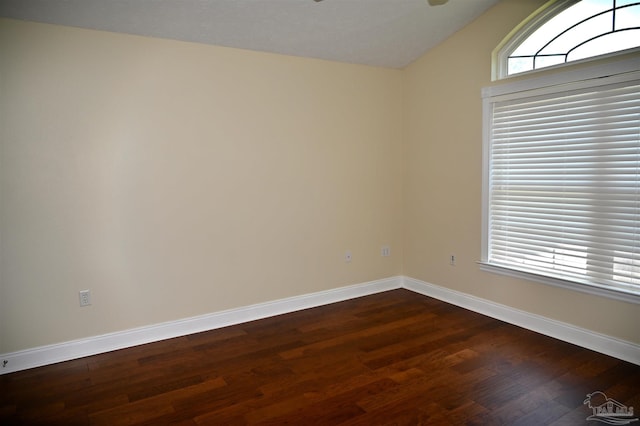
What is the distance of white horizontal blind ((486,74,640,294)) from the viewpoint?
299cm

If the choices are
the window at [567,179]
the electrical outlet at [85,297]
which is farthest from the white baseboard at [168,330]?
the window at [567,179]

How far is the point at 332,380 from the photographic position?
9.14 ft

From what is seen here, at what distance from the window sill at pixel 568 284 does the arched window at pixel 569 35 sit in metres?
1.71

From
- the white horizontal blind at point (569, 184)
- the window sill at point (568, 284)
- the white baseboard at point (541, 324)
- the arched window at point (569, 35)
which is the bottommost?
the white baseboard at point (541, 324)

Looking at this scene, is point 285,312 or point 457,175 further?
point 457,175

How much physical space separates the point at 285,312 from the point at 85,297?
1741 mm

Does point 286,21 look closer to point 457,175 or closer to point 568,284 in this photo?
point 457,175

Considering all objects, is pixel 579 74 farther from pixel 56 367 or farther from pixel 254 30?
pixel 56 367

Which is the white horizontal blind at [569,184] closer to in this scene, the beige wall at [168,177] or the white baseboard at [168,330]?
the beige wall at [168,177]

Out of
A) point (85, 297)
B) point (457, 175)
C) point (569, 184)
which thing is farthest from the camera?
point (457, 175)

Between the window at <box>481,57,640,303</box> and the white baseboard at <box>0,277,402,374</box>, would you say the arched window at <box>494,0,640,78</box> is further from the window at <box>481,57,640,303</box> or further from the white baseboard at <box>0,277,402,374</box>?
the white baseboard at <box>0,277,402,374</box>

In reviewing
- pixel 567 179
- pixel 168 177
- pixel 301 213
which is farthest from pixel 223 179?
pixel 567 179

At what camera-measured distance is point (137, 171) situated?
3.33 metres

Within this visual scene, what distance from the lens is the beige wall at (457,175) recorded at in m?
3.52
